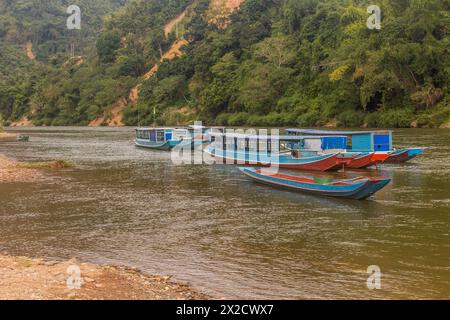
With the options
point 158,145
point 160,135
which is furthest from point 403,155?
point 160,135

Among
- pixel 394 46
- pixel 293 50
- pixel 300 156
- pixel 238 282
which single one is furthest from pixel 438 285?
pixel 293 50

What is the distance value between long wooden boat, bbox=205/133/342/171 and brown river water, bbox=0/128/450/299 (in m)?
5.17

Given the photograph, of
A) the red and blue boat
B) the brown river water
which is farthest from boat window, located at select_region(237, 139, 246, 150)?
the brown river water

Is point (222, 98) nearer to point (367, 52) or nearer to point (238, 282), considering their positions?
point (367, 52)

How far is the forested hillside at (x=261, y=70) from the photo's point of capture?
227 ft

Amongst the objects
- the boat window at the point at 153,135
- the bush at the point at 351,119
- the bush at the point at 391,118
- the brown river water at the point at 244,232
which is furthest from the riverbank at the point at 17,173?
the bush at the point at 351,119

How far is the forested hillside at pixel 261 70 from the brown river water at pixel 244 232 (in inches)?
1688

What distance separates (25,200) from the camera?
78.3 ft

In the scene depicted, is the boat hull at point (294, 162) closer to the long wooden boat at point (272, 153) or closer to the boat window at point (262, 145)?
the long wooden boat at point (272, 153)

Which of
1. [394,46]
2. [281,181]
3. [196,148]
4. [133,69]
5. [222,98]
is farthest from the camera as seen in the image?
[133,69]

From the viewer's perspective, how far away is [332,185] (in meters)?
23.2

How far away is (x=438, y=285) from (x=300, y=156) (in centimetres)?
2377

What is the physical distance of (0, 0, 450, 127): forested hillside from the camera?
69.1m

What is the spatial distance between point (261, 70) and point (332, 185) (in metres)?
73.0
